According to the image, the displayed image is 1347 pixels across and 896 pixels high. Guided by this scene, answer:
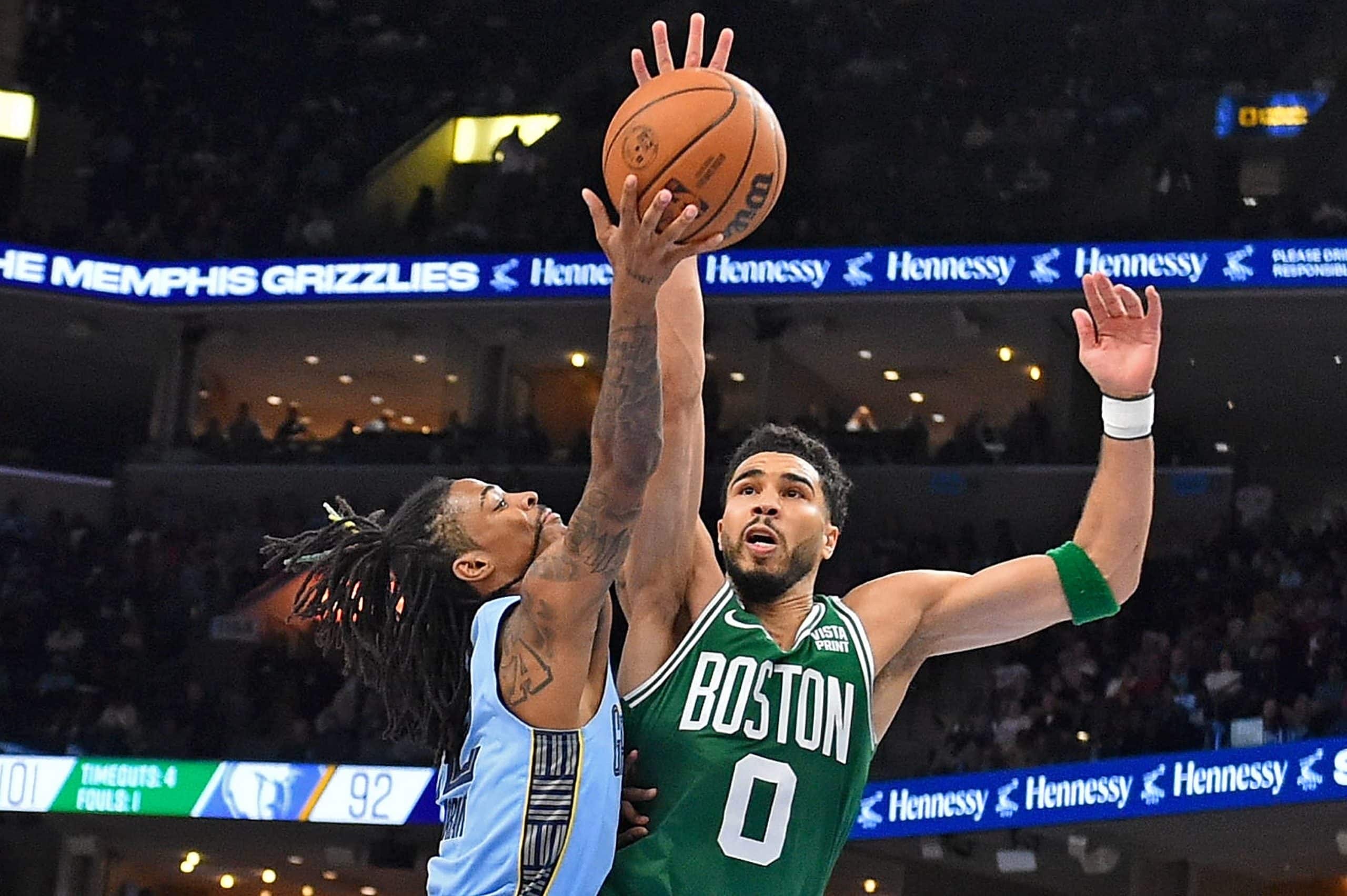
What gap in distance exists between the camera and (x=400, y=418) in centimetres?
2128

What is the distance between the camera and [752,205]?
146 inches

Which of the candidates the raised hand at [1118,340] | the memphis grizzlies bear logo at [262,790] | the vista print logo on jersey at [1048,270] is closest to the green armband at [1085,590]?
the raised hand at [1118,340]

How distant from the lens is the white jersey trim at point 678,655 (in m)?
3.80

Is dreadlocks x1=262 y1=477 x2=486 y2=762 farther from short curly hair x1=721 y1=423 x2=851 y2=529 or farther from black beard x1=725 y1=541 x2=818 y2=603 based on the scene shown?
short curly hair x1=721 y1=423 x2=851 y2=529

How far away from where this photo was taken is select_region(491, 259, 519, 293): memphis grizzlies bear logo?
1723cm

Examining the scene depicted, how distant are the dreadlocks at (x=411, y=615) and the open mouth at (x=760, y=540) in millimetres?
594

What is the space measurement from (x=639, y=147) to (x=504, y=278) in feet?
45.3

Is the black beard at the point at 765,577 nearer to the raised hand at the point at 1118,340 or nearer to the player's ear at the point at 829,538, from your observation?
the player's ear at the point at 829,538

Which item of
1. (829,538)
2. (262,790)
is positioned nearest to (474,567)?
(829,538)

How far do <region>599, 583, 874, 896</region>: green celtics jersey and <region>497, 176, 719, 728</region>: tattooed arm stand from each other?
0.34 metres

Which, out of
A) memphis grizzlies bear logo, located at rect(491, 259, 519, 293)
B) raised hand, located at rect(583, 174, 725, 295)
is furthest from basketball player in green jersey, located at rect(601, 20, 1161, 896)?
memphis grizzlies bear logo, located at rect(491, 259, 519, 293)

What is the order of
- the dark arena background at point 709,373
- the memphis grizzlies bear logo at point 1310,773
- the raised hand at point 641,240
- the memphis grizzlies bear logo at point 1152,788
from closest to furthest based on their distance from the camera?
1. the raised hand at point 641,240
2. the memphis grizzlies bear logo at point 1310,773
3. the memphis grizzlies bear logo at point 1152,788
4. the dark arena background at point 709,373

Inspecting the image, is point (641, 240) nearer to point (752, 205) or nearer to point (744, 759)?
point (752, 205)

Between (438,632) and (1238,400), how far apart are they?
16.0m
